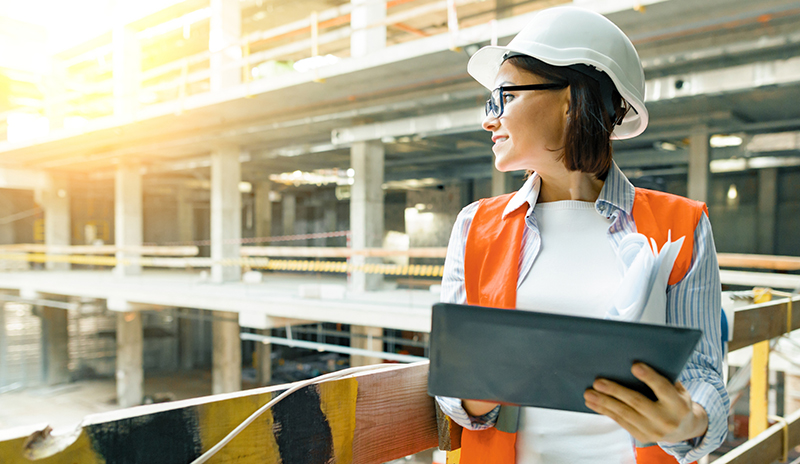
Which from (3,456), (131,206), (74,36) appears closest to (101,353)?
(131,206)

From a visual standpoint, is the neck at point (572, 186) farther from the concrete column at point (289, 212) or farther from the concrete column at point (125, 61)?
the concrete column at point (289, 212)

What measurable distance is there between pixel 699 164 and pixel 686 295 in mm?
10832

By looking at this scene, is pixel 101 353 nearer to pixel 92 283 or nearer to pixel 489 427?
pixel 92 283

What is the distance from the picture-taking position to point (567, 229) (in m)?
1.31

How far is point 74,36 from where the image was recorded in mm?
18406

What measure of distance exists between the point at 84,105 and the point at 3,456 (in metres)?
21.5

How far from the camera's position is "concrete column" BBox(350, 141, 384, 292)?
39.5ft

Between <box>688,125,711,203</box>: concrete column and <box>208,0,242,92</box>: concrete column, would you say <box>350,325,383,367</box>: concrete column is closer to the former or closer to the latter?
<box>208,0,242,92</box>: concrete column

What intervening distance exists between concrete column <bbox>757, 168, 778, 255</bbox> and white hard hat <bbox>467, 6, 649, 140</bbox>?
17794mm

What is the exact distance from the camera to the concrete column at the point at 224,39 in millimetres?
13031

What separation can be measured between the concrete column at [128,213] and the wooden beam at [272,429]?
19.4 meters

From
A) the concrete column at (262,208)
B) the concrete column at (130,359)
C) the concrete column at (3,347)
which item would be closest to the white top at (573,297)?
the concrete column at (130,359)

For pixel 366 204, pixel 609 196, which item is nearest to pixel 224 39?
pixel 366 204

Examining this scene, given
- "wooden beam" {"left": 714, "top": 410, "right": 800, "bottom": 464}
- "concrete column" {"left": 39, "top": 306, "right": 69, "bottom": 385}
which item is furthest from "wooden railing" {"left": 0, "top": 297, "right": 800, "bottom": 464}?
"concrete column" {"left": 39, "top": 306, "right": 69, "bottom": 385}
